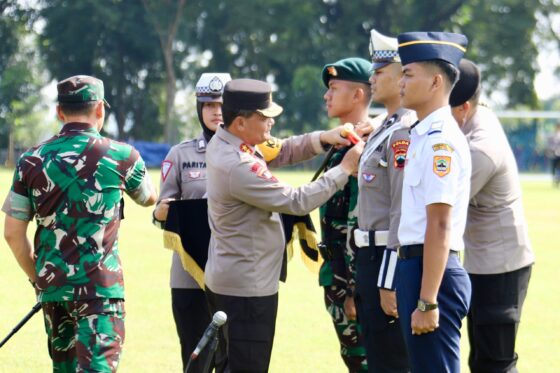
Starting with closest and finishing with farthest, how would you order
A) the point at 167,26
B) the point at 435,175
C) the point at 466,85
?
the point at 435,175 < the point at 466,85 < the point at 167,26

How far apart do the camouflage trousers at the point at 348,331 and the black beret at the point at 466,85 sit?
1300mm

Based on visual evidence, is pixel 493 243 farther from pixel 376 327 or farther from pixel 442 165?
pixel 442 165

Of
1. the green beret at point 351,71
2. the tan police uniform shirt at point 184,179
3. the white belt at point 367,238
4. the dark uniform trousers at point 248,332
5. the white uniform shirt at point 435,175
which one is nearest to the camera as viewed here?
the white uniform shirt at point 435,175

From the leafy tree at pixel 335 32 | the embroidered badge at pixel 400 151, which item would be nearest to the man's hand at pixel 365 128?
the embroidered badge at pixel 400 151

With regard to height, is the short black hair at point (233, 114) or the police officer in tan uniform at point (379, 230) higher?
the short black hair at point (233, 114)

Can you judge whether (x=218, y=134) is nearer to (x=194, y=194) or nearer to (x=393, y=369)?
(x=194, y=194)

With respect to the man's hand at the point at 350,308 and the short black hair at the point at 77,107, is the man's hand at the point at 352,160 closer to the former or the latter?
the man's hand at the point at 350,308

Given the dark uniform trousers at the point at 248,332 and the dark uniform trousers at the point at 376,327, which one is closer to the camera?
the dark uniform trousers at the point at 376,327

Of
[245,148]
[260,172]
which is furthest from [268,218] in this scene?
[245,148]

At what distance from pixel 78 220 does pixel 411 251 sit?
1611mm

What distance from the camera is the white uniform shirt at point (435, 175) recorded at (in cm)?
427

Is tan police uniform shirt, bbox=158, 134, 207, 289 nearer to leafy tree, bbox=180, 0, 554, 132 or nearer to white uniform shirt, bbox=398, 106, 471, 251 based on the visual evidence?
white uniform shirt, bbox=398, 106, 471, 251

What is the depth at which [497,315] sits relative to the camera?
5.44m

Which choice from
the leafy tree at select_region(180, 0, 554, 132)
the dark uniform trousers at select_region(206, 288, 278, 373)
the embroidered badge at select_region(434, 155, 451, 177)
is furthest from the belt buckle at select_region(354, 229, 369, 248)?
the leafy tree at select_region(180, 0, 554, 132)
